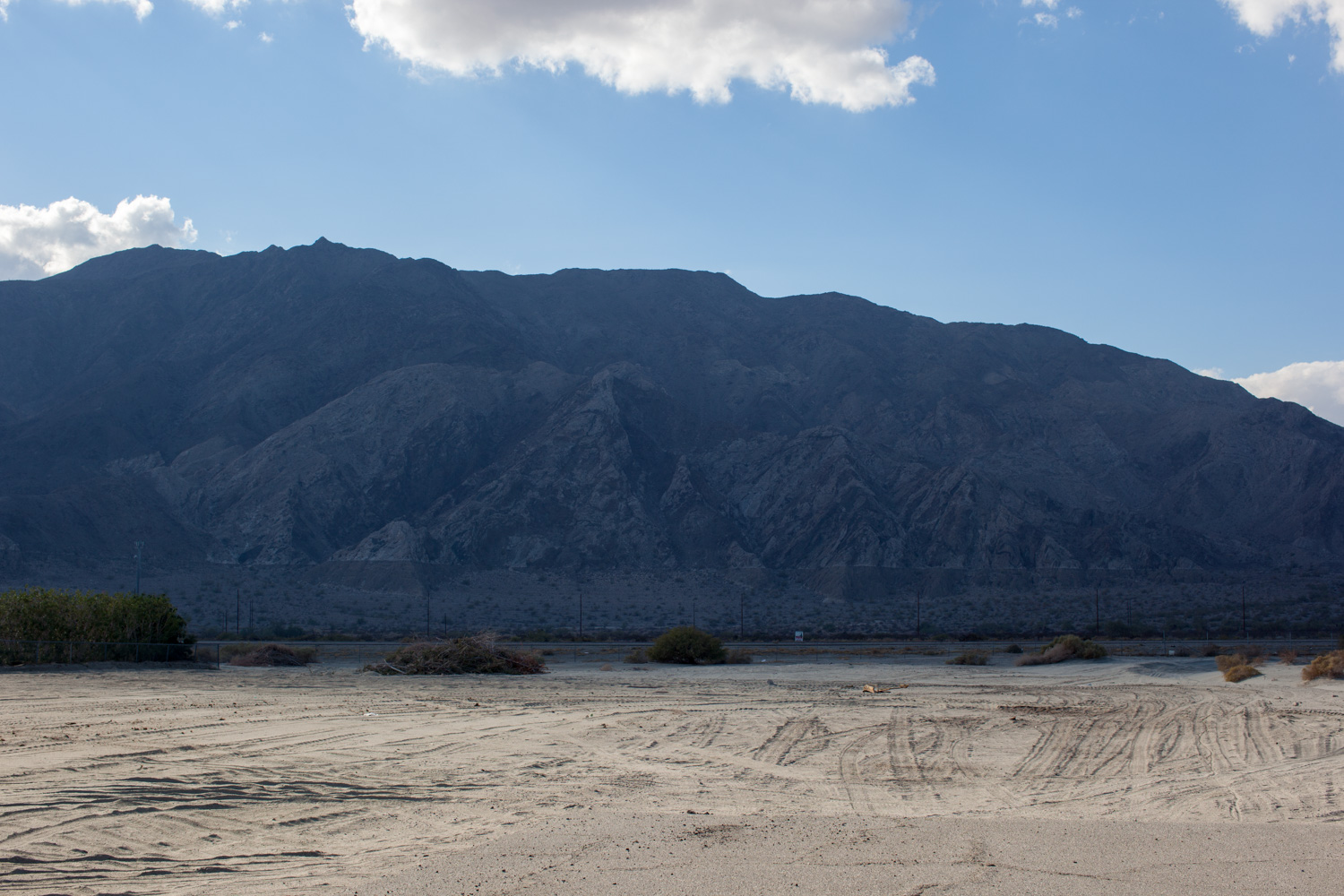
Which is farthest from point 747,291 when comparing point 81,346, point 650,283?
point 81,346

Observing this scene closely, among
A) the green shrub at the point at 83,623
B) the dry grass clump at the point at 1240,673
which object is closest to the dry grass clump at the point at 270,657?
the green shrub at the point at 83,623

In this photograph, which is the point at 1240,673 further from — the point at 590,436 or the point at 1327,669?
the point at 590,436

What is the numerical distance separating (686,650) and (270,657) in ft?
45.4

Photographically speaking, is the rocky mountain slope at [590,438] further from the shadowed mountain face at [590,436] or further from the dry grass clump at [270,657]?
the dry grass clump at [270,657]

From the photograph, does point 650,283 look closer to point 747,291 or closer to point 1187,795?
point 747,291

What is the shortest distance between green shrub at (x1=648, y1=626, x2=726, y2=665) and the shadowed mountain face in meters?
45.5

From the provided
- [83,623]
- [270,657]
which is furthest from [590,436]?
[83,623]

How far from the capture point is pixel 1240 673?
26.5m

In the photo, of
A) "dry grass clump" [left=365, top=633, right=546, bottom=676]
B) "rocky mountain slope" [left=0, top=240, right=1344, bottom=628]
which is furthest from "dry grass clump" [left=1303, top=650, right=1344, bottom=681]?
"rocky mountain slope" [left=0, top=240, right=1344, bottom=628]

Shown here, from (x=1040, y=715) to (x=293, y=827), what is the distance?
14.0m

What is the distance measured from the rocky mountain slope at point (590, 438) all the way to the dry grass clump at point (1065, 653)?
139ft

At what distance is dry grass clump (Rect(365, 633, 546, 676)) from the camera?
2828 cm

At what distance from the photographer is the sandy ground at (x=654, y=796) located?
711cm

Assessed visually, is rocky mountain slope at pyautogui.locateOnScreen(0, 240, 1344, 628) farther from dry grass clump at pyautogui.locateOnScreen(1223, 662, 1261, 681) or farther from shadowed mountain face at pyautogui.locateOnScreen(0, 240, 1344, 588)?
dry grass clump at pyautogui.locateOnScreen(1223, 662, 1261, 681)
